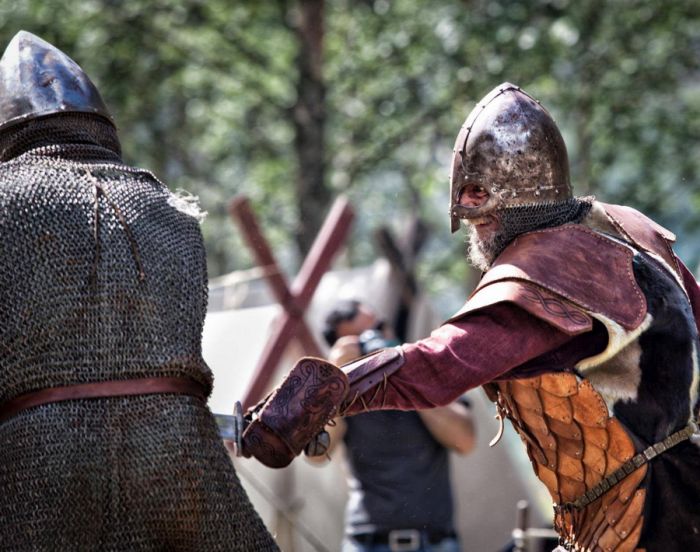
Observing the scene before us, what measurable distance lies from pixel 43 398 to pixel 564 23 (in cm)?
918

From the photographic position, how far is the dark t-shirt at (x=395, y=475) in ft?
20.2

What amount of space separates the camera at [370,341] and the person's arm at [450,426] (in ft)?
1.29

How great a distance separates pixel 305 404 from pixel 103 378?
1.92 ft

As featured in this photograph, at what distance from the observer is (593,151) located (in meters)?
14.9

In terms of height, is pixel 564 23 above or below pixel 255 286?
above

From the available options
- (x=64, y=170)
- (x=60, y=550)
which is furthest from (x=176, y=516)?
(x=64, y=170)

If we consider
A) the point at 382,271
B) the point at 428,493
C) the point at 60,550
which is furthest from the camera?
the point at 382,271

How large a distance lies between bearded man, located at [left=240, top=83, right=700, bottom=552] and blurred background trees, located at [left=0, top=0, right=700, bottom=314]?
24.1 feet

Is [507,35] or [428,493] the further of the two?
[507,35]

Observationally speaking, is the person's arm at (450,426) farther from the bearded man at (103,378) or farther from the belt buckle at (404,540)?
the bearded man at (103,378)

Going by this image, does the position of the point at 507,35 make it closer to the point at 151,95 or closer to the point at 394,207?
the point at 151,95

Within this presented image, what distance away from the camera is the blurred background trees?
38.4ft

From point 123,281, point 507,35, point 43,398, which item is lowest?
point 43,398

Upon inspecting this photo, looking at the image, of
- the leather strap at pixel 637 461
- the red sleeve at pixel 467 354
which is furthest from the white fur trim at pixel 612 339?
the leather strap at pixel 637 461
